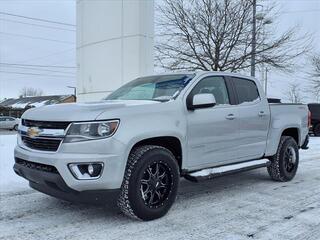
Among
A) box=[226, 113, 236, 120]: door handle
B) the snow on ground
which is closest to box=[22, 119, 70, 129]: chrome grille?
the snow on ground

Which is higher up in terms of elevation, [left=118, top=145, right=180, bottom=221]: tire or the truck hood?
the truck hood

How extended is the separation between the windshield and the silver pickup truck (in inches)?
0.7

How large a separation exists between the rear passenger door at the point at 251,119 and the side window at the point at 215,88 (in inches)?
10.7

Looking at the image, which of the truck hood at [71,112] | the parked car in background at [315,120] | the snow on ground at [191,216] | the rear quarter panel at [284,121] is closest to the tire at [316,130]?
the parked car in background at [315,120]

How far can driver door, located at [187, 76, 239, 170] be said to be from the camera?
17.9 ft

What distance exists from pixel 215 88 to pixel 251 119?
82 cm

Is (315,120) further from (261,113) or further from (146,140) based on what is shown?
(146,140)

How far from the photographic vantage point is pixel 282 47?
20.4 meters

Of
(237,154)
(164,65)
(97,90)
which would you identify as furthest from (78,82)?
(237,154)

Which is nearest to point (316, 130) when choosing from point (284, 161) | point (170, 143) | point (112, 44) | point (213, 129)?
point (112, 44)

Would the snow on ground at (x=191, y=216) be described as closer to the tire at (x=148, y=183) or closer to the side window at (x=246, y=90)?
the tire at (x=148, y=183)

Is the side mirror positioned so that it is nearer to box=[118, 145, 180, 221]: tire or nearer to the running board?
box=[118, 145, 180, 221]: tire

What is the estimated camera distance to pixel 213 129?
5695 mm

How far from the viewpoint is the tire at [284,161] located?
7.34 metres
